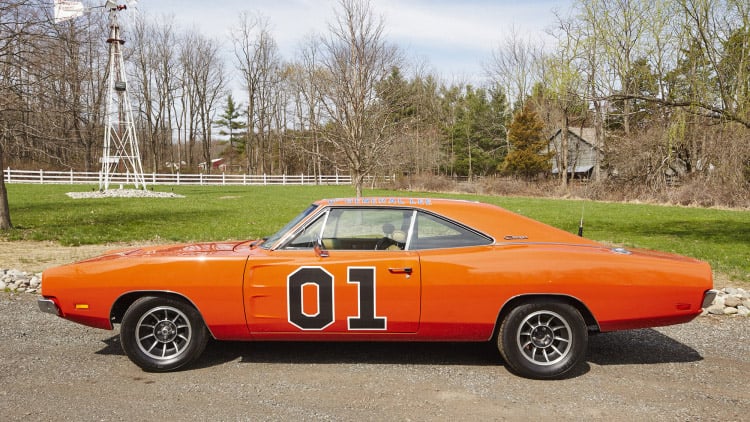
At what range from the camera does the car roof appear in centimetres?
424

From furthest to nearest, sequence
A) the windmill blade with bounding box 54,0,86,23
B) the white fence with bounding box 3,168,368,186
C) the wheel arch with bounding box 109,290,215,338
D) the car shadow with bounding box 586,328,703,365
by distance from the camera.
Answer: the white fence with bounding box 3,168,368,186
the windmill blade with bounding box 54,0,86,23
the car shadow with bounding box 586,328,703,365
the wheel arch with bounding box 109,290,215,338

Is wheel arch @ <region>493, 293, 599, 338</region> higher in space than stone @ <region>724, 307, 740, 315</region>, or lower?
higher

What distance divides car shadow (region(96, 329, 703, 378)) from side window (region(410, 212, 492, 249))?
1036 mm

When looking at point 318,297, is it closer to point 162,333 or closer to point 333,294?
point 333,294

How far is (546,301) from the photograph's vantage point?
391 cm

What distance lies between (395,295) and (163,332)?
1900mm

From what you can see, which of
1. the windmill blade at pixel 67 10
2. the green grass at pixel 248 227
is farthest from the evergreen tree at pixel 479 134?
the windmill blade at pixel 67 10

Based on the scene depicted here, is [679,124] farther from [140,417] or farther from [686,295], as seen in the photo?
[140,417]

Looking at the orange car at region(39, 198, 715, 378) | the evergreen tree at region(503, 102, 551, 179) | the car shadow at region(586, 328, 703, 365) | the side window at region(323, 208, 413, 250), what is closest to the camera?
the orange car at region(39, 198, 715, 378)

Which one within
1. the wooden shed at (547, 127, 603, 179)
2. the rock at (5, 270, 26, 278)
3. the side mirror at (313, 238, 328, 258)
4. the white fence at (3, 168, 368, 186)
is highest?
the wooden shed at (547, 127, 603, 179)

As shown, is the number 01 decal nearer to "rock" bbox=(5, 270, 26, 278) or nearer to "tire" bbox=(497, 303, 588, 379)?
"tire" bbox=(497, 303, 588, 379)

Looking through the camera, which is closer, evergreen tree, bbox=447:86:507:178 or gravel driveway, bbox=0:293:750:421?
gravel driveway, bbox=0:293:750:421

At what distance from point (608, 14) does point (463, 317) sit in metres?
→ 10.9

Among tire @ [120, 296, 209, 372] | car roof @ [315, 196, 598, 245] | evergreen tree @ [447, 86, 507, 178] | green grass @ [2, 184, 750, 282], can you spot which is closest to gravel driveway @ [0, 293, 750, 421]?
tire @ [120, 296, 209, 372]
